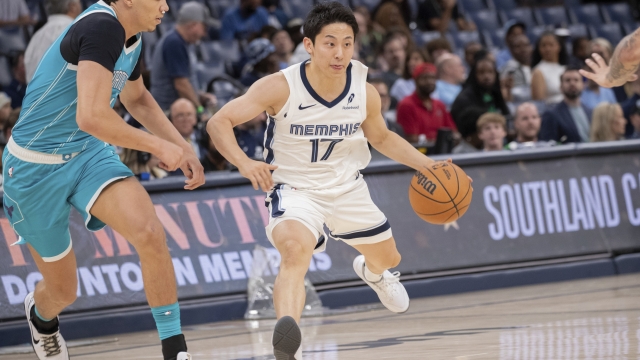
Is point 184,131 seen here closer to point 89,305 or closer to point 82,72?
point 89,305

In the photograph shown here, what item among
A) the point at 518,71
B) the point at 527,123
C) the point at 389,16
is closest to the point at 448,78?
the point at 518,71

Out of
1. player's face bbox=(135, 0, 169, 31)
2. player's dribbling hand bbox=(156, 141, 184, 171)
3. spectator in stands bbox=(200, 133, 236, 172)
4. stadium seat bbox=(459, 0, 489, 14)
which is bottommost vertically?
spectator in stands bbox=(200, 133, 236, 172)

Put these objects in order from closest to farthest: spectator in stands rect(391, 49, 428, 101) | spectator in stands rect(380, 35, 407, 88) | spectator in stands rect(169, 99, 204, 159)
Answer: spectator in stands rect(169, 99, 204, 159), spectator in stands rect(391, 49, 428, 101), spectator in stands rect(380, 35, 407, 88)

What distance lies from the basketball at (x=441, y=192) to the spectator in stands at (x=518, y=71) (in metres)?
6.76

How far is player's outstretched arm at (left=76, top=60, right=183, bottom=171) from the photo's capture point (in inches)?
170

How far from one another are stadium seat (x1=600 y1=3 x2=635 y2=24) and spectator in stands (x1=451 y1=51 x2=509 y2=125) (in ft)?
21.4

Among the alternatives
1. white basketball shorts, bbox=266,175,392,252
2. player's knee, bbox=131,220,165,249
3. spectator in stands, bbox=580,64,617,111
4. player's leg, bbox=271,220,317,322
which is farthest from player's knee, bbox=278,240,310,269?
spectator in stands, bbox=580,64,617,111

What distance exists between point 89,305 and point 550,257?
4098 mm

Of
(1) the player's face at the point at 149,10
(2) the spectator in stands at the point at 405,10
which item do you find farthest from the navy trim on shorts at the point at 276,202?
(2) the spectator in stands at the point at 405,10

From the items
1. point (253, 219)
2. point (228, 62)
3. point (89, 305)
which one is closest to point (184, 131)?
point (253, 219)

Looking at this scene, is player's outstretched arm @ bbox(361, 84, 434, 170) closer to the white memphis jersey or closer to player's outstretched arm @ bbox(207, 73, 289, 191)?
the white memphis jersey

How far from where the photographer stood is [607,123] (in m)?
10.1

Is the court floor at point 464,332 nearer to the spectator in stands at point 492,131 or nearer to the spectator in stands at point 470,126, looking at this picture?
the spectator in stands at point 492,131

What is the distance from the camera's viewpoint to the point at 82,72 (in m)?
4.34
